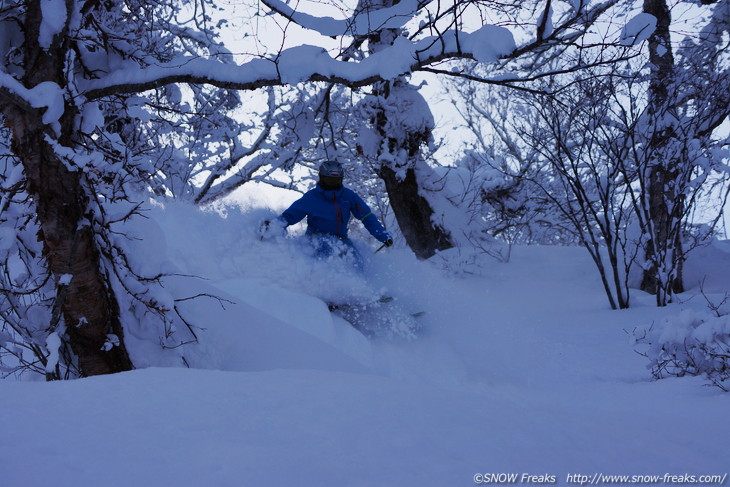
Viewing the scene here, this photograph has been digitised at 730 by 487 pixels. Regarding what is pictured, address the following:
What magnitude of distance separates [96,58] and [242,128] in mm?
7836

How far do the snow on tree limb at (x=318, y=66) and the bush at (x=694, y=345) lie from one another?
1.91m

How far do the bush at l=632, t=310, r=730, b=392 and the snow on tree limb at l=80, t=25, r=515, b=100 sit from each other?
1912 millimetres

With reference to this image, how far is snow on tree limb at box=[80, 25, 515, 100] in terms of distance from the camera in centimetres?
306

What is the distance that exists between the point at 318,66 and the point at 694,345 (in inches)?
108

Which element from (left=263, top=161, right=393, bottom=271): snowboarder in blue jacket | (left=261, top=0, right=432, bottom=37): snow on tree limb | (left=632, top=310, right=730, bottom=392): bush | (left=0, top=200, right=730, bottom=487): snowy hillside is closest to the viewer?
(left=0, top=200, right=730, bottom=487): snowy hillside

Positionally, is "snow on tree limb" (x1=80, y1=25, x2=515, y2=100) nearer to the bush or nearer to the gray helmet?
the bush

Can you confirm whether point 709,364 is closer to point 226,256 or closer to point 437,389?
point 437,389

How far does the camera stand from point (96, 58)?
3486mm

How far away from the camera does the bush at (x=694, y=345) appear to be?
287cm

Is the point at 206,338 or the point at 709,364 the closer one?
the point at 709,364

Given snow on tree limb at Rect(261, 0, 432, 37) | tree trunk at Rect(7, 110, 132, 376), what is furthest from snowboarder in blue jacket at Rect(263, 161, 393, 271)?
tree trunk at Rect(7, 110, 132, 376)

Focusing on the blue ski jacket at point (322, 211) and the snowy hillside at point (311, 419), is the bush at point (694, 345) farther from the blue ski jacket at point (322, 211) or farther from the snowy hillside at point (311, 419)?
the blue ski jacket at point (322, 211)

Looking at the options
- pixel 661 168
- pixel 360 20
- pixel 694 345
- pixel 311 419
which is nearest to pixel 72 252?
pixel 311 419

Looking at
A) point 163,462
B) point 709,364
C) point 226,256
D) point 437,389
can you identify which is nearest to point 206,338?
point 226,256
